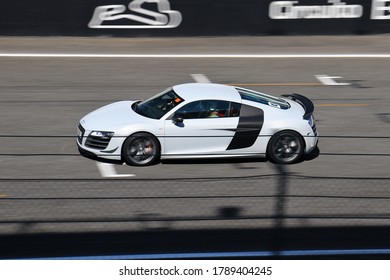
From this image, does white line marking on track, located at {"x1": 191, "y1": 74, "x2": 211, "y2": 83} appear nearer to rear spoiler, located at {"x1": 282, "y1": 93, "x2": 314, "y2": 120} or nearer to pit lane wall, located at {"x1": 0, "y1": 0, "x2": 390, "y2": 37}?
pit lane wall, located at {"x1": 0, "y1": 0, "x2": 390, "y2": 37}

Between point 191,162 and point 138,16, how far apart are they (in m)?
10.4

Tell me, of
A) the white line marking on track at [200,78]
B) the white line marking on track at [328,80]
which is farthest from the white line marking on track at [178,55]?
the white line marking on track at [328,80]

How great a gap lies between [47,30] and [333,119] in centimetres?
1054

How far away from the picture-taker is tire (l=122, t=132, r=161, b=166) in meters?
13.0

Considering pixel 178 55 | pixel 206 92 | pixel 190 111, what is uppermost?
pixel 206 92

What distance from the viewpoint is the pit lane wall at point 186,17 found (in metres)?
22.9

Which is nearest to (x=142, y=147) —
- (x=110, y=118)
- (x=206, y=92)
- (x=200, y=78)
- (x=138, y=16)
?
(x=110, y=118)

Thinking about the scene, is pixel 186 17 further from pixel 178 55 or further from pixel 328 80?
pixel 328 80

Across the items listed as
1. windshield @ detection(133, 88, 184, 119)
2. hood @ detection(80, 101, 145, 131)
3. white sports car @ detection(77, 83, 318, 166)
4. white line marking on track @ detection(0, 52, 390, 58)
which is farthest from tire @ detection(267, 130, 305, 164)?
white line marking on track @ detection(0, 52, 390, 58)

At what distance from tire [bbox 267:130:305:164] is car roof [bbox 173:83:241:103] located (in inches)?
37.5

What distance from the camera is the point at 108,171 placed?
42.7 feet

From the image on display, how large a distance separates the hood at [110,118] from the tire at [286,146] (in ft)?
7.56
